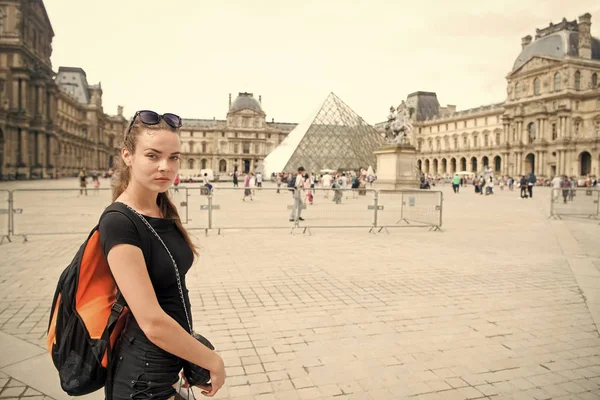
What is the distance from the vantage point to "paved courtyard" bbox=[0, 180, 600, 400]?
3178mm

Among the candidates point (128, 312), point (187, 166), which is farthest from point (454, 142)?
point (128, 312)

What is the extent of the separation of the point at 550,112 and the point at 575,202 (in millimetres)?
51336

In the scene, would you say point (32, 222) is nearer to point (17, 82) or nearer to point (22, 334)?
point (22, 334)

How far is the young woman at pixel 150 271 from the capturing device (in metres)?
1.41

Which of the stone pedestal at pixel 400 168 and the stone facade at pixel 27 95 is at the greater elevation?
the stone facade at pixel 27 95

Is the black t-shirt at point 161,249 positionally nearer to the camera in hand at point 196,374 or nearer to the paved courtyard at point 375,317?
the camera in hand at point 196,374

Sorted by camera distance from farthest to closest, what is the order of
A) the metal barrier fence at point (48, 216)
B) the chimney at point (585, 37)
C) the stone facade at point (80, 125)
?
1. the stone facade at point (80, 125)
2. the chimney at point (585, 37)
3. the metal barrier fence at point (48, 216)

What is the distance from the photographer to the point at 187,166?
330 ft

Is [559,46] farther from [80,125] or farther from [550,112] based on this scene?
[80,125]

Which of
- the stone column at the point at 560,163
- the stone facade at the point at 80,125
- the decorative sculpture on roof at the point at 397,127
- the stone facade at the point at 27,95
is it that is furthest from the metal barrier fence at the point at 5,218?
the stone column at the point at 560,163

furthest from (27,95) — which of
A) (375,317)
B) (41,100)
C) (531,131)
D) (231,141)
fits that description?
(531,131)

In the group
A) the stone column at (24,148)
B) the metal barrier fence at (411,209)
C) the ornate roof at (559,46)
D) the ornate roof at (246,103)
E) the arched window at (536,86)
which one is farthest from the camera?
the ornate roof at (246,103)

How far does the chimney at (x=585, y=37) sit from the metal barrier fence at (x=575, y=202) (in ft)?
180

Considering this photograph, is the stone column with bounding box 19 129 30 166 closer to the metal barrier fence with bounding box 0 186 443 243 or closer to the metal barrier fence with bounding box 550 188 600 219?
the metal barrier fence with bounding box 0 186 443 243
